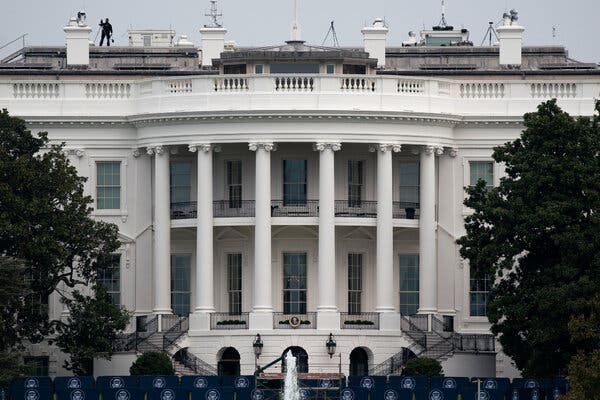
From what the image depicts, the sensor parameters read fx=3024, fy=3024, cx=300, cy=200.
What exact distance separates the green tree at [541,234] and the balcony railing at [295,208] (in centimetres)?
1030

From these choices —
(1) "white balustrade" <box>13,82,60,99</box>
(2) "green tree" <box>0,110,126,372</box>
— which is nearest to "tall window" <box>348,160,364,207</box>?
(2) "green tree" <box>0,110,126,372</box>

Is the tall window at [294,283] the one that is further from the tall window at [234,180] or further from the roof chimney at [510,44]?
the roof chimney at [510,44]

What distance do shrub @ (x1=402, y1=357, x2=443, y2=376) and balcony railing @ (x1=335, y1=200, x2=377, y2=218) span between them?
28.9 feet

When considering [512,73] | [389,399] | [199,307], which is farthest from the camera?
[512,73]

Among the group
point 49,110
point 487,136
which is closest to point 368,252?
point 487,136

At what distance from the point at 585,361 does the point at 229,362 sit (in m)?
23.5

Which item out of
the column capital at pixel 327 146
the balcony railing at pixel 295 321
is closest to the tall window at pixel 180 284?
the balcony railing at pixel 295 321

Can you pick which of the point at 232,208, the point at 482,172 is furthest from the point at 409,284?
the point at 232,208

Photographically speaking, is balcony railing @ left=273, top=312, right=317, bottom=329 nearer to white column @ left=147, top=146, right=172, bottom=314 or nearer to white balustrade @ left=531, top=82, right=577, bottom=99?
white column @ left=147, top=146, right=172, bottom=314

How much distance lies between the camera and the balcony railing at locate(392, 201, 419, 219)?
12219cm

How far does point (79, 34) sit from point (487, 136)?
19.8m

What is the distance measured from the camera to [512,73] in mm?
130125

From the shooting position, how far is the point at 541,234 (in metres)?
109

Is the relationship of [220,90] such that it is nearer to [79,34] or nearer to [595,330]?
[79,34]
